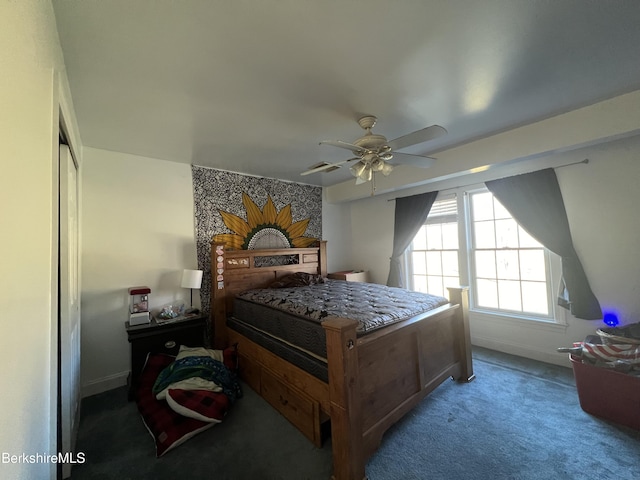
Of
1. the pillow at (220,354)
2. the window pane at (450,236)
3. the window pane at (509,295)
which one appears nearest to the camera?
the pillow at (220,354)

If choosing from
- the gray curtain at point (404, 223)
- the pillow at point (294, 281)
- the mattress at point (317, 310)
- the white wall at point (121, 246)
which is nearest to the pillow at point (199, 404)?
the mattress at point (317, 310)

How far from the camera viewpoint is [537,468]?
1587mm

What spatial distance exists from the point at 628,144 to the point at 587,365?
2143 mm

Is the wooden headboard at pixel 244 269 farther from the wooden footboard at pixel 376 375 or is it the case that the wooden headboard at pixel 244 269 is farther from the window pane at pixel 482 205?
the window pane at pixel 482 205

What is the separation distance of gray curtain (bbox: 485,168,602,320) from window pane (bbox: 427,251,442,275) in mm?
1191

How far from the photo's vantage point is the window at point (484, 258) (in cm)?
315

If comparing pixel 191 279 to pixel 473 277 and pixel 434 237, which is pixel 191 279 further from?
pixel 473 277

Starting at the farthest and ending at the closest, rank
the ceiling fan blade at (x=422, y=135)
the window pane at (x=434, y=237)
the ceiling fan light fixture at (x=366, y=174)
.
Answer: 1. the window pane at (x=434, y=237)
2. the ceiling fan light fixture at (x=366, y=174)
3. the ceiling fan blade at (x=422, y=135)

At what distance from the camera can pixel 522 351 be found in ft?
10.2

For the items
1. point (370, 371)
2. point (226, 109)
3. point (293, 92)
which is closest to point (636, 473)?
point (370, 371)

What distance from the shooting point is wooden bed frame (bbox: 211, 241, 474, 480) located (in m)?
1.50

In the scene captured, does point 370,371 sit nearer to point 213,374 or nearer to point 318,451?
point 318,451

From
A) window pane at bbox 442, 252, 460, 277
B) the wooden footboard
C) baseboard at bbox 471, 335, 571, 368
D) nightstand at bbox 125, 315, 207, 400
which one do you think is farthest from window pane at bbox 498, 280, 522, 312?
nightstand at bbox 125, 315, 207, 400

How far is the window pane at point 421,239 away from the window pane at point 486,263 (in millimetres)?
784
